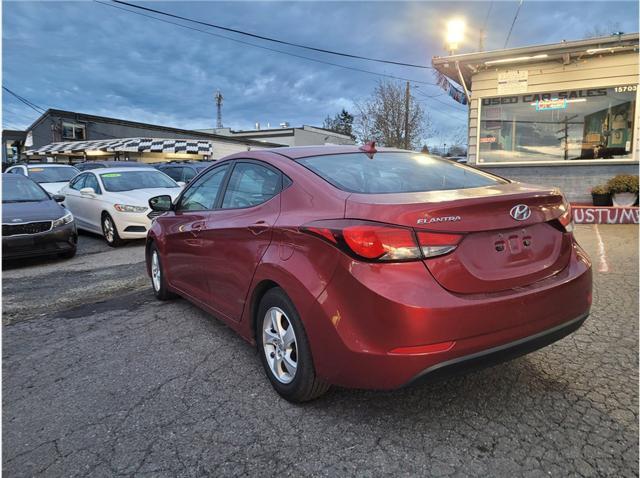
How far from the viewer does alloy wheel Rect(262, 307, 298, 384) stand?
108 inches

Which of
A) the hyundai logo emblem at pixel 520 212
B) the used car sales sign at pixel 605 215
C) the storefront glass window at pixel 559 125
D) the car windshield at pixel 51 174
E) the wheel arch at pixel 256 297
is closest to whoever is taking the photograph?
the hyundai logo emblem at pixel 520 212

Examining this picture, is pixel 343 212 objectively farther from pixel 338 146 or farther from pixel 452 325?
pixel 338 146

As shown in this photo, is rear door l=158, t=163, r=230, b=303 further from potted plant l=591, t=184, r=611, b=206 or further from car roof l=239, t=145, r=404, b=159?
potted plant l=591, t=184, r=611, b=206

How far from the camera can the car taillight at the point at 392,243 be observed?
7.29 feet

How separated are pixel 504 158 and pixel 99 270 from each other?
1011 centimetres

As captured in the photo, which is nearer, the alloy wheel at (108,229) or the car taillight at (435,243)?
the car taillight at (435,243)

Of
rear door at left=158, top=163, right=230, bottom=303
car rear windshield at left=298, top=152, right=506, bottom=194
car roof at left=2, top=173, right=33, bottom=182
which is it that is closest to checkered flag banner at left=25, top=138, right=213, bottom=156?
car roof at left=2, top=173, right=33, bottom=182

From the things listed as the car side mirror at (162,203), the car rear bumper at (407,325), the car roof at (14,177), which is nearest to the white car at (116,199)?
the car roof at (14,177)

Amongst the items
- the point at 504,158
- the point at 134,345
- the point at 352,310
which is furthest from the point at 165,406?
the point at 504,158

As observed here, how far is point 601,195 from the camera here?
10.4 metres

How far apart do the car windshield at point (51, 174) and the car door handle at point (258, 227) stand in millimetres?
12009

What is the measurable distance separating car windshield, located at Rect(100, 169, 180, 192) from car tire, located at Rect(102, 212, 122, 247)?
67cm

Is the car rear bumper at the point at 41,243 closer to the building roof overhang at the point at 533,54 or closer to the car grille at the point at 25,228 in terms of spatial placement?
the car grille at the point at 25,228

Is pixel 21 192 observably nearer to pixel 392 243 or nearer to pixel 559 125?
pixel 392 243
